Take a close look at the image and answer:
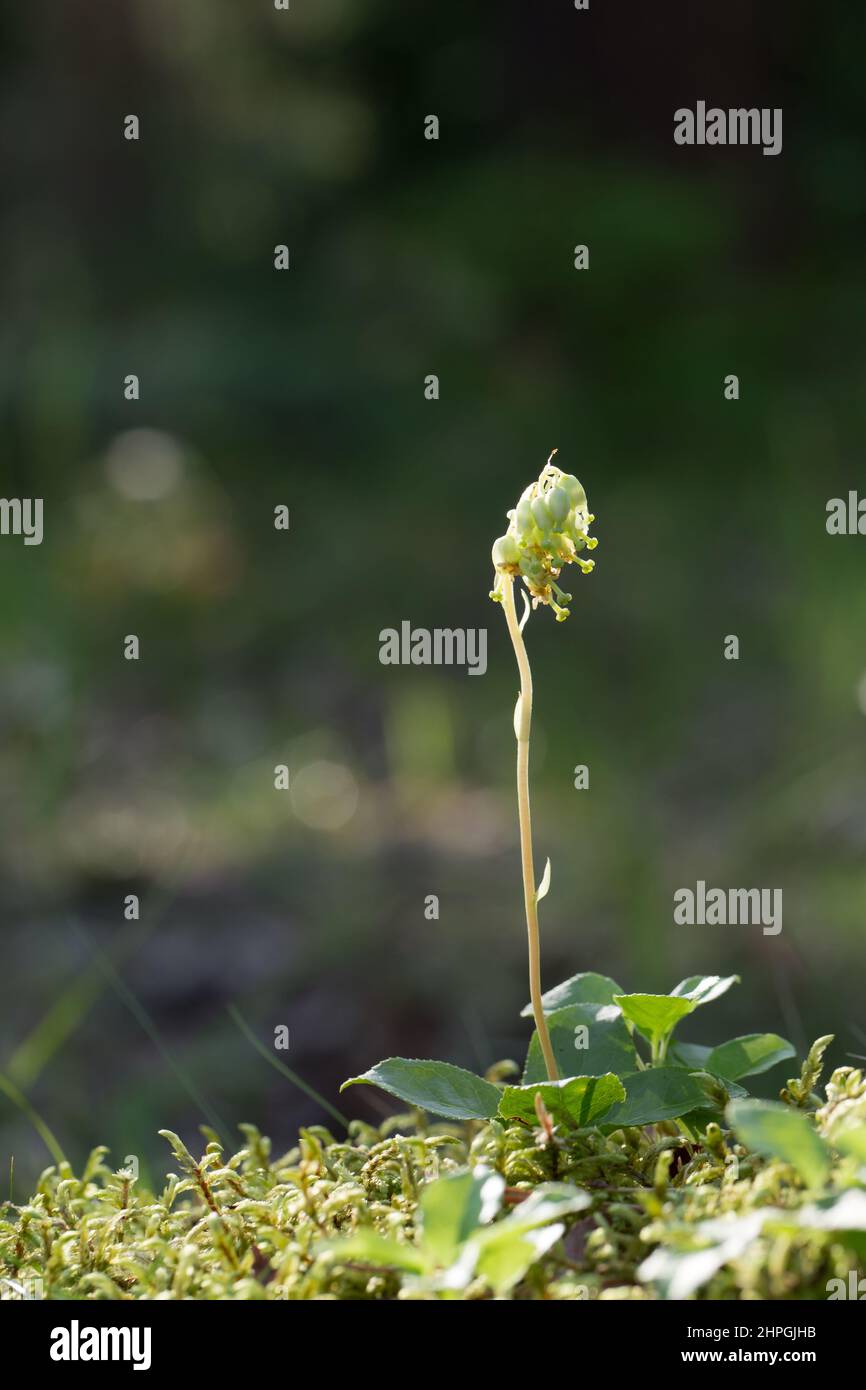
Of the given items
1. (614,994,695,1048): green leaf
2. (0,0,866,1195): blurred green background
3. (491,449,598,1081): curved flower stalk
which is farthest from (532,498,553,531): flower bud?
(0,0,866,1195): blurred green background

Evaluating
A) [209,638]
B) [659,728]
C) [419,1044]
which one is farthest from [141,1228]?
[209,638]

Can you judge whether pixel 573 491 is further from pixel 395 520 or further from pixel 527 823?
pixel 395 520

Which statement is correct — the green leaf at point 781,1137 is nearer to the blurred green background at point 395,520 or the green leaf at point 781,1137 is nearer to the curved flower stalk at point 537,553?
the curved flower stalk at point 537,553

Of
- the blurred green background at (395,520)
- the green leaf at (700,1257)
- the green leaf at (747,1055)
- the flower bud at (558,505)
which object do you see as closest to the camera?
the green leaf at (700,1257)

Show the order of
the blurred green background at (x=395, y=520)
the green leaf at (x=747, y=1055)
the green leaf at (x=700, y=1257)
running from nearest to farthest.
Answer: the green leaf at (x=700, y=1257)
the green leaf at (x=747, y=1055)
the blurred green background at (x=395, y=520)

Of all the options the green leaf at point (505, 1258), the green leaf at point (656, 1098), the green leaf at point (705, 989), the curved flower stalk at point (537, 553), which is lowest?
the green leaf at point (505, 1258)

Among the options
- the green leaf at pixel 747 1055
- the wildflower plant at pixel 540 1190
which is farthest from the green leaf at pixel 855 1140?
the green leaf at pixel 747 1055
